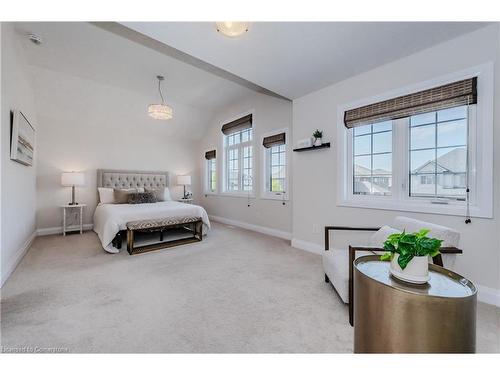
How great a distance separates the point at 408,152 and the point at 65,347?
3.56 m

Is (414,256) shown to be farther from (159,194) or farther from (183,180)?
(183,180)

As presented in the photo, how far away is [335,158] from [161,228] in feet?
9.88

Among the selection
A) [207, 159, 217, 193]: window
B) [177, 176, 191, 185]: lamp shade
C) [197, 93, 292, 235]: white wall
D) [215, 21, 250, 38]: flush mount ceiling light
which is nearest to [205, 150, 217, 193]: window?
[207, 159, 217, 193]: window

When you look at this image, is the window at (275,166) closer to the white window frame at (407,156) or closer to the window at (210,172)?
the white window frame at (407,156)

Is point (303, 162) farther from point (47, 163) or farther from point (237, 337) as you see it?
point (47, 163)

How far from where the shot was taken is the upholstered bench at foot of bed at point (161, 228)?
334 cm

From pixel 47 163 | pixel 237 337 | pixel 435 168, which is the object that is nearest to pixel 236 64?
pixel 435 168

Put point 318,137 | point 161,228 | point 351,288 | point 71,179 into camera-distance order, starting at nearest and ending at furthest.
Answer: point 351,288 < point 318,137 < point 161,228 < point 71,179

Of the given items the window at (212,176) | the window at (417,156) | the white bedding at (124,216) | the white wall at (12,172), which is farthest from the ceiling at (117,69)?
the window at (417,156)

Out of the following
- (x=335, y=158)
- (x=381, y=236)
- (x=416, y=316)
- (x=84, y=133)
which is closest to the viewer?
(x=416, y=316)

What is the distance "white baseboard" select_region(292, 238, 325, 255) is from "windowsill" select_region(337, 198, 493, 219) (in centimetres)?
77

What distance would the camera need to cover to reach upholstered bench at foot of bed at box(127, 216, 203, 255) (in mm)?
3344

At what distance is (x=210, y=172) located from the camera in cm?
648

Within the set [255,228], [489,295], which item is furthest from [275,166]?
Result: [489,295]
